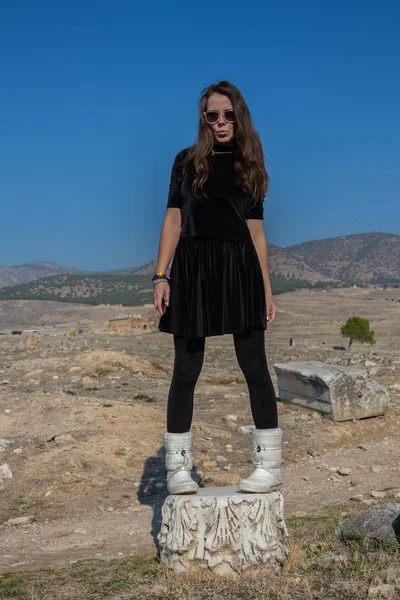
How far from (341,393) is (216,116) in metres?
5.86

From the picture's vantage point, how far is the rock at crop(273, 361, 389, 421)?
29.2 feet

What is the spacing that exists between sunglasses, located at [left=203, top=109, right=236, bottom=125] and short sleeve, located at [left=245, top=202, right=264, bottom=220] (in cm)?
53

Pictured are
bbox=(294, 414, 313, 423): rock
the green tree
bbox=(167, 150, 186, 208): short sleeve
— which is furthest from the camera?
the green tree

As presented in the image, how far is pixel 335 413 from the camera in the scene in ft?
29.1

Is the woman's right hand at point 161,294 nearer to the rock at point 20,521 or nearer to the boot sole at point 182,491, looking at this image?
the boot sole at point 182,491

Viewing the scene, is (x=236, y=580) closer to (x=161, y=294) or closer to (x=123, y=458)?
(x=161, y=294)

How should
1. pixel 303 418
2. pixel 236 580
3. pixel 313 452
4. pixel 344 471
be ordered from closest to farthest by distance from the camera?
1. pixel 236 580
2. pixel 344 471
3. pixel 313 452
4. pixel 303 418

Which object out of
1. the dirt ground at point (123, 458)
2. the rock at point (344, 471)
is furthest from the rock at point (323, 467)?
the rock at point (344, 471)

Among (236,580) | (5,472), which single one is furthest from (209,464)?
(236,580)

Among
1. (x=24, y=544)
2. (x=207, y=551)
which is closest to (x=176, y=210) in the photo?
(x=207, y=551)

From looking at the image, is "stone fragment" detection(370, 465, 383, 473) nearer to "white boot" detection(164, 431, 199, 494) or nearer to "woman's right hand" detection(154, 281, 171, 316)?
"white boot" detection(164, 431, 199, 494)

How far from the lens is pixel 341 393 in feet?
29.3

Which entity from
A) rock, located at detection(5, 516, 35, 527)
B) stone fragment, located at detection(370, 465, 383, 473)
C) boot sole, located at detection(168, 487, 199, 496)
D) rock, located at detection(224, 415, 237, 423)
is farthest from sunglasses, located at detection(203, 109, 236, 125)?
rock, located at detection(224, 415, 237, 423)

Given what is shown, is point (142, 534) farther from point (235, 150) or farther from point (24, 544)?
point (235, 150)
